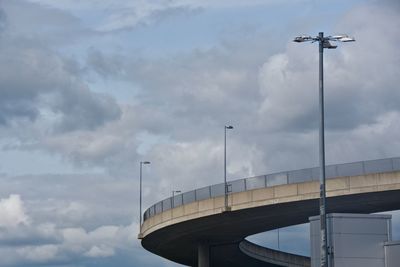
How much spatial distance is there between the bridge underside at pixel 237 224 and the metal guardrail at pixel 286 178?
1.66m

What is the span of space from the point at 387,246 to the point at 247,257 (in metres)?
71.5

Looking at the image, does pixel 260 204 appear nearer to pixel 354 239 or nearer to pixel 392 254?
pixel 392 254

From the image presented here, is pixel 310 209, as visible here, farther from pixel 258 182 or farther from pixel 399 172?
pixel 399 172

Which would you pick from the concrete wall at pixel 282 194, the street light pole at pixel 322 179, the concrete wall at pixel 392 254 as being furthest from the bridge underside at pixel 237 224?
the street light pole at pixel 322 179

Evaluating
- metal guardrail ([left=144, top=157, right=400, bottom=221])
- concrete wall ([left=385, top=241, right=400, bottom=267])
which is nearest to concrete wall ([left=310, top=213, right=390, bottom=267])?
concrete wall ([left=385, top=241, right=400, bottom=267])

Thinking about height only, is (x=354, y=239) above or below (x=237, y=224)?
below

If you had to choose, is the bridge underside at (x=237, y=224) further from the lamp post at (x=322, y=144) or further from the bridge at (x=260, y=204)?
the lamp post at (x=322, y=144)

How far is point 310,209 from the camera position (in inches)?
2970

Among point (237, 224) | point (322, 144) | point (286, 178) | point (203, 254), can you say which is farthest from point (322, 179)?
point (203, 254)

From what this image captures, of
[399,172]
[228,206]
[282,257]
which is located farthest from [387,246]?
[282,257]

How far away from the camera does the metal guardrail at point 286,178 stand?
2603 inches

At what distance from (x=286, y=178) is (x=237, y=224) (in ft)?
48.1

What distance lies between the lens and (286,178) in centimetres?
7181

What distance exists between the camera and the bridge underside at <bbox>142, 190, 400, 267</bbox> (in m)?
71.8
